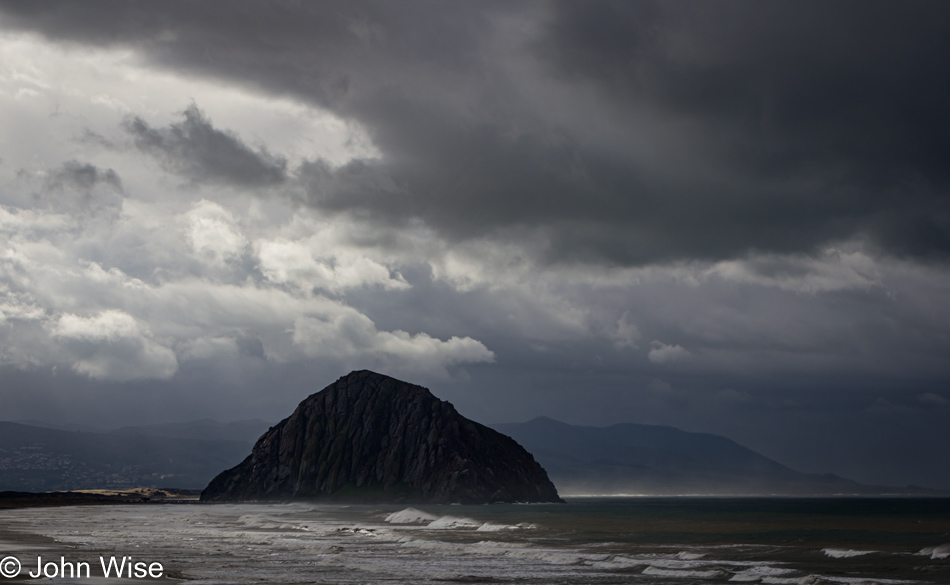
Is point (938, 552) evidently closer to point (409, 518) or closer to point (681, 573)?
point (681, 573)

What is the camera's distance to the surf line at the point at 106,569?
40.0m

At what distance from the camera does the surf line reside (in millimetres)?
40031

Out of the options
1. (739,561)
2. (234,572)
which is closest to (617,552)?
(739,561)

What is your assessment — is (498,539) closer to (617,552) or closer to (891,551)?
(617,552)

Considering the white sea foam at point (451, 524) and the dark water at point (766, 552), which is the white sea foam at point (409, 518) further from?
the dark water at point (766, 552)

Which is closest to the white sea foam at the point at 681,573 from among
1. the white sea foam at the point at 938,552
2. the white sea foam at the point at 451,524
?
the white sea foam at the point at 938,552

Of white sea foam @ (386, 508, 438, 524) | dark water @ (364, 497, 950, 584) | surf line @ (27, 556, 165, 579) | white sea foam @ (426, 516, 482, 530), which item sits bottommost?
white sea foam @ (386, 508, 438, 524)

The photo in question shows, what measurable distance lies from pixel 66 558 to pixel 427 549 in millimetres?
27310

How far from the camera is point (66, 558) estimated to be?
48.7 m

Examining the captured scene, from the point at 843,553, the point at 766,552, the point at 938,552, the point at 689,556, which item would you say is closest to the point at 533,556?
the point at 689,556

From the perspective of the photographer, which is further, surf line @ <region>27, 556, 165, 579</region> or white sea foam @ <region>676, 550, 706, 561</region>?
white sea foam @ <region>676, 550, 706, 561</region>

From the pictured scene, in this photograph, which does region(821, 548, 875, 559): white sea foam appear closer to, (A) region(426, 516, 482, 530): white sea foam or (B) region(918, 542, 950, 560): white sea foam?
(B) region(918, 542, 950, 560): white sea foam

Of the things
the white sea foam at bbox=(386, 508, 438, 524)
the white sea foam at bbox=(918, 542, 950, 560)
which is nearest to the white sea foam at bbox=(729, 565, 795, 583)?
the white sea foam at bbox=(918, 542, 950, 560)

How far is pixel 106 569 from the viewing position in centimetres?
4362
